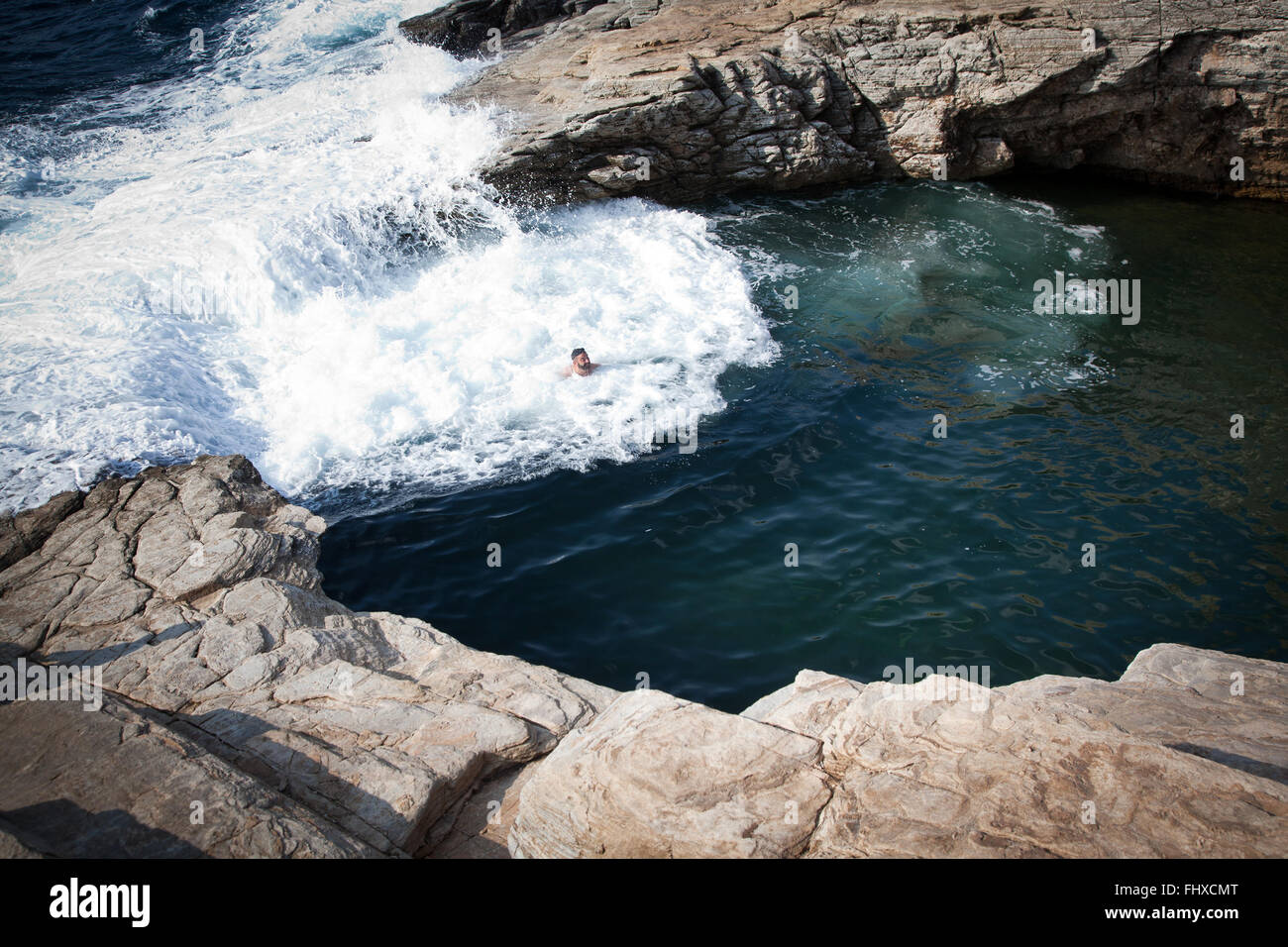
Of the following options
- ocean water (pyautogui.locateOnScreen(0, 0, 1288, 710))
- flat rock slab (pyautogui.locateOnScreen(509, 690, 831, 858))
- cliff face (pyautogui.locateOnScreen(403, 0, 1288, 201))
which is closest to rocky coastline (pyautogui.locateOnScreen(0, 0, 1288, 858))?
flat rock slab (pyautogui.locateOnScreen(509, 690, 831, 858))

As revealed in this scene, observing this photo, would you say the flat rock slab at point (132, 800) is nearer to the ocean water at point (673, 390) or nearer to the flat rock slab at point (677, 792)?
the flat rock slab at point (677, 792)

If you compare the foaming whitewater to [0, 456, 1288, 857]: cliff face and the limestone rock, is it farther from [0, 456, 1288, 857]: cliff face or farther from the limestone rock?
[0, 456, 1288, 857]: cliff face

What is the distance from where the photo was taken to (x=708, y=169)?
14.3 m

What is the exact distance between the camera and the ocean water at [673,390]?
687 cm

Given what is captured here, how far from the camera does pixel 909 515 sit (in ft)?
25.6

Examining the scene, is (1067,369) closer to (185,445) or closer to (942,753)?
(942,753)

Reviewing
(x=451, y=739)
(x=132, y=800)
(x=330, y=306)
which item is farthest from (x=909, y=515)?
(x=330, y=306)

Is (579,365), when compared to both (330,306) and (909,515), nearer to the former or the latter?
(330,306)

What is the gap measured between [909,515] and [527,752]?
476cm

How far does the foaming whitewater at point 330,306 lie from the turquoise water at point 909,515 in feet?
3.05

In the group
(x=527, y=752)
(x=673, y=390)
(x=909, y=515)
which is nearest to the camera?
(x=527, y=752)

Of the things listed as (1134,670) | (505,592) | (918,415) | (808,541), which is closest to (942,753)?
(1134,670)

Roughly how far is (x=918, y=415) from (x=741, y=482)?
2.63m

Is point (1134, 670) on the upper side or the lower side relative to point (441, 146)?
lower
